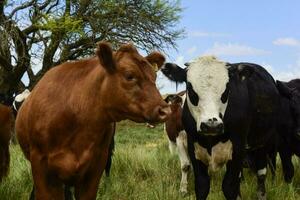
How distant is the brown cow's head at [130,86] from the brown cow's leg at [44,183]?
0.77 meters

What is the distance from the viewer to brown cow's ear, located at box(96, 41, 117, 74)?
13.1 feet

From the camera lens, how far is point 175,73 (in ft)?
19.7

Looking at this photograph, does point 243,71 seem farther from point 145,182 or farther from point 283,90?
point 145,182

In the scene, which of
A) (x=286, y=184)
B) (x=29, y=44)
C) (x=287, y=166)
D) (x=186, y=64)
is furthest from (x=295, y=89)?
(x=29, y=44)

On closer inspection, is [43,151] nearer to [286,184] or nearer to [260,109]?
[260,109]

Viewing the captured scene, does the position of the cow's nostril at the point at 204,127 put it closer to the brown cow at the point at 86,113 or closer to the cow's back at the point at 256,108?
the cow's back at the point at 256,108

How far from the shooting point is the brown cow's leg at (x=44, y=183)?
431cm

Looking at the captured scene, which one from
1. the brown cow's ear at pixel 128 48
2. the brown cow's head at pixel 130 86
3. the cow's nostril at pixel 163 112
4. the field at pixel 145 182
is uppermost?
the brown cow's ear at pixel 128 48

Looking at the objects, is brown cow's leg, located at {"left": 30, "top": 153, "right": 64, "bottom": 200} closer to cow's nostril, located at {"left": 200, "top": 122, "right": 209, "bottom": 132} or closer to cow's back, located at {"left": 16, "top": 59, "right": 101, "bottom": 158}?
cow's back, located at {"left": 16, "top": 59, "right": 101, "bottom": 158}

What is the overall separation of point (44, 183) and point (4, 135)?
93.1 inches

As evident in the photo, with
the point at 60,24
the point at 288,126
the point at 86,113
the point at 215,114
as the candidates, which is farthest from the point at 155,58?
the point at 60,24

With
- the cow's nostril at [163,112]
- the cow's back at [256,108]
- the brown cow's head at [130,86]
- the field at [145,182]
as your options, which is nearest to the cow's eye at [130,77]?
the brown cow's head at [130,86]

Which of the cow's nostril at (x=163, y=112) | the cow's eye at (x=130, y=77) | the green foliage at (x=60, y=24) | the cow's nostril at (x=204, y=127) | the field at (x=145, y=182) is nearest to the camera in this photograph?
the cow's nostril at (x=163, y=112)

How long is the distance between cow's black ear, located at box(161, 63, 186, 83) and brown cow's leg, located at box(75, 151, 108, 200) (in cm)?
188
